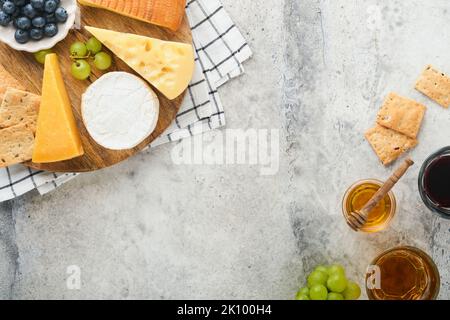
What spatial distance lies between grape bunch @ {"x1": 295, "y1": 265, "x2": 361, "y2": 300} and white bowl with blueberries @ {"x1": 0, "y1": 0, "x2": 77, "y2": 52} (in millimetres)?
1292

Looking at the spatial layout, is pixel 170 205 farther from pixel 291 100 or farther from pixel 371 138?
pixel 371 138

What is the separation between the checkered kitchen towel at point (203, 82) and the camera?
209 cm

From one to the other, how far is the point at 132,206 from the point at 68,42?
69 cm

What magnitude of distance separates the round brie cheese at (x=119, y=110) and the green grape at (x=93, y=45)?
4.3 inches

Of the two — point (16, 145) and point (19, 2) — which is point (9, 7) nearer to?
point (19, 2)

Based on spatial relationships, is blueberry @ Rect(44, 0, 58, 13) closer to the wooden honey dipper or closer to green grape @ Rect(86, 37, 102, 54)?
green grape @ Rect(86, 37, 102, 54)

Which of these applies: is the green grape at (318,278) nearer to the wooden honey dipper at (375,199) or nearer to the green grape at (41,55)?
the wooden honey dipper at (375,199)

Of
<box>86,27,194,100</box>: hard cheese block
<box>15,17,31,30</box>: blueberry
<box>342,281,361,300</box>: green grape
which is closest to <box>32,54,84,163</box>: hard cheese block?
<box>15,17,31,30</box>: blueberry

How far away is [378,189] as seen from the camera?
6.79 feet

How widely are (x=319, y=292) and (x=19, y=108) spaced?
126cm

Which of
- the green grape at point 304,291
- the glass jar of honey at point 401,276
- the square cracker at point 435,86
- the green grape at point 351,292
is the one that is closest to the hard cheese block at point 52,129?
the green grape at point 304,291

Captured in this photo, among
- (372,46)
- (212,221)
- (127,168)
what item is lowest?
(212,221)

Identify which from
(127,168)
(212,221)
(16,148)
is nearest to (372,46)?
(212,221)

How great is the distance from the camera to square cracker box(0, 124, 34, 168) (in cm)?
191
